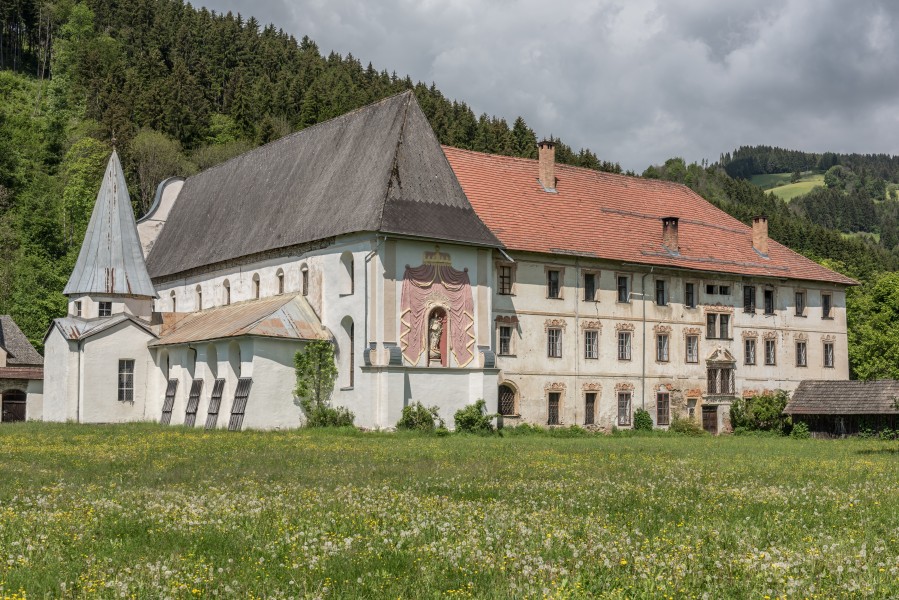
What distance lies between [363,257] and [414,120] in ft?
22.6

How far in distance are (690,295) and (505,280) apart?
36.3ft

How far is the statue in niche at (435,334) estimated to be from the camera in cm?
4319

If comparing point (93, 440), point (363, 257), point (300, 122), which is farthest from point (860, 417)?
point (300, 122)

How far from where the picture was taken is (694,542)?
1157cm

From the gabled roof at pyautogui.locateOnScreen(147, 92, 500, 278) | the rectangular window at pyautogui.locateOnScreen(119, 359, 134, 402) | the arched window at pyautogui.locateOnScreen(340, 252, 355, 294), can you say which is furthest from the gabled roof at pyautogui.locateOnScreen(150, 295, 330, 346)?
the gabled roof at pyautogui.locateOnScreen(147, 92, 500, 278)

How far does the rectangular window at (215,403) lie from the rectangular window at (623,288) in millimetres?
18885

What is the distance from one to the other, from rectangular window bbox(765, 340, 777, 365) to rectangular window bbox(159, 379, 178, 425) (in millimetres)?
29021

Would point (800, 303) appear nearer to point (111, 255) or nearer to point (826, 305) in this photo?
point (826, 305)

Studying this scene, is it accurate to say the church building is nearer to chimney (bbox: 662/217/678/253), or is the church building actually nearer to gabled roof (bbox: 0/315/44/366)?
chimney (bbox: 662/217/678/253)

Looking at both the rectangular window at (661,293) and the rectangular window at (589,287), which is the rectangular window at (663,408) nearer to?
the rectangular window at (661,293)

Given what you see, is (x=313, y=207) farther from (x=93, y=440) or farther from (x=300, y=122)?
(x=300, y=122)

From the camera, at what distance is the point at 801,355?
2254 inches

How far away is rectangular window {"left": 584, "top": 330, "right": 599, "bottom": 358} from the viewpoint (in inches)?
1980

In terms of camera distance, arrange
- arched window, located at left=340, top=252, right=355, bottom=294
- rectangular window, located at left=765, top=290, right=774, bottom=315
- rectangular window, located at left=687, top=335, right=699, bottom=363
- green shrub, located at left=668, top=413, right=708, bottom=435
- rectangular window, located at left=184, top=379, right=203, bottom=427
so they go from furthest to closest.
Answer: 1. rectangular window, located at left=765, top=290, right=774, bottom=315
2. rectangular window, located at left=687, top=335, right=699, bottom=363
3. green shrub, located at left=668, top=413, right=708, bottom=435
4. rectangular window, located at left=184, top=379, right=203, bottom=427
5. arched window, located at left=340, top=252, right=355, bottom=294
